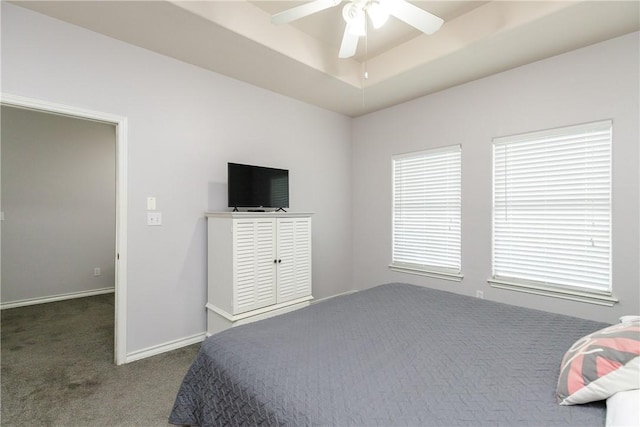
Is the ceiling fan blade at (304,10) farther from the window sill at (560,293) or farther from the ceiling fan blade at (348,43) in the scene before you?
the window sill at (560,293)

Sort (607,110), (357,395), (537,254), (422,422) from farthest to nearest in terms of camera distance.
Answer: (537,254)
(607,110)
(357,395)
(422,422)

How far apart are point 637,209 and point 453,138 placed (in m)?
1.59

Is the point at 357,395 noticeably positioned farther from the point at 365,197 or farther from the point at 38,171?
the point at 38,171

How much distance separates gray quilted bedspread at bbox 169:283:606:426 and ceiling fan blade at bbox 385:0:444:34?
179cm

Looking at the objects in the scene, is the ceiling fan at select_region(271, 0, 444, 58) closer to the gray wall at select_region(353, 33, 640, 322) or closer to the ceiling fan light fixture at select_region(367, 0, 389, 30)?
the ceiling fan light fixture at select_region(367, 0, 389, 30)

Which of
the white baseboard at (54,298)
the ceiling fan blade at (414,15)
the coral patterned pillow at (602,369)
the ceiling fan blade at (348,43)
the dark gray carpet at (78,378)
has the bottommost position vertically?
the dark gray carpet at (78,378)

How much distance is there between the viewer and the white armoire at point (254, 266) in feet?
8.41

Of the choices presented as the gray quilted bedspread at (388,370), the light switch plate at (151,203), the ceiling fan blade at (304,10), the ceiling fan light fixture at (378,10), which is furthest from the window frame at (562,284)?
the light switch plate at (151,203)

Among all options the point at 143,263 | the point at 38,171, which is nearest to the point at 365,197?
the point at 143,263

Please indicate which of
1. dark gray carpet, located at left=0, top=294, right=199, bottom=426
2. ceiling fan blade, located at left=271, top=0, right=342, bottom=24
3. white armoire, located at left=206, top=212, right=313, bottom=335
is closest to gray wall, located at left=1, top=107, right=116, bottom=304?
dark gray carpet, located at left=0, top=294, right=199, bottom=426

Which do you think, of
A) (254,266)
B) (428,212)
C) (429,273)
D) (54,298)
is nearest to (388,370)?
(254,266)

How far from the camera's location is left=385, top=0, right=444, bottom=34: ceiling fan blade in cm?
170

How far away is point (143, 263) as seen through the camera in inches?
101

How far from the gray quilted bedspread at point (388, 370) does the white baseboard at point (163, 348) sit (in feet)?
4.09
